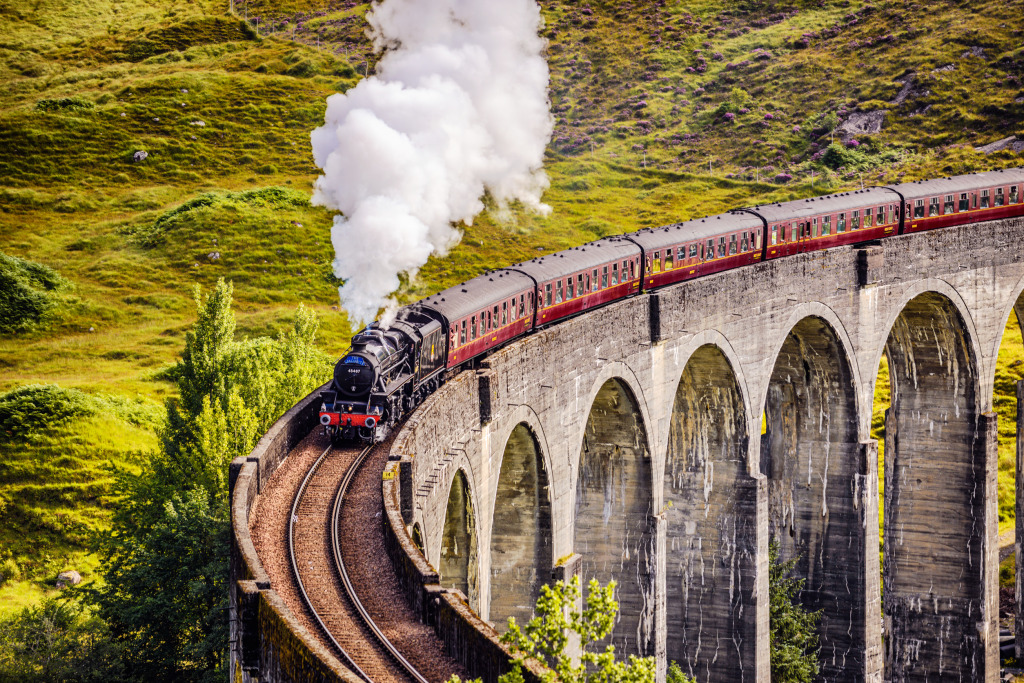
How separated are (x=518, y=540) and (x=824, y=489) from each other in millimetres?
15839

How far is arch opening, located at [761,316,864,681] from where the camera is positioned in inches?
1586

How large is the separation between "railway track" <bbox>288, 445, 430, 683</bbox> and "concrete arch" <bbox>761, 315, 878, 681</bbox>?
21.8 m

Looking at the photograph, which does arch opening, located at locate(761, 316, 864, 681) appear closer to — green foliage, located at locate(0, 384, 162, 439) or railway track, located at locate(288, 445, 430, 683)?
railway track, located at locate(288, 445, 430, 683)

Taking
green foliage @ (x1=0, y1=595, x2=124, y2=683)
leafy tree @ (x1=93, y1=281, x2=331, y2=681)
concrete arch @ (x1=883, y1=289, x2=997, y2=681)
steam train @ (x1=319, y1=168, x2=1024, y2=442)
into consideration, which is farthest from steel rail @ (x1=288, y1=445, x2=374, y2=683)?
concrete arch @ (x1=883, y1=289, x2=997, y2=681)

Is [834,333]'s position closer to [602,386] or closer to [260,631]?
[602,386]

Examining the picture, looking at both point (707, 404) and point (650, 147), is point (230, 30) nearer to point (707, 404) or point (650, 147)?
point (650, 147)

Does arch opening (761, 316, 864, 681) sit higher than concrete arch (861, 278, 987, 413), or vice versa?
concrete arch (861, 278, 987, 413)

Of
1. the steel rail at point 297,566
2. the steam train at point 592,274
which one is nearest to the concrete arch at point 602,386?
the steam train at point 592,274

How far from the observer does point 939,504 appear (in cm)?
4447

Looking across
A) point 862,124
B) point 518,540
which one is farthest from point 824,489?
point 862,124

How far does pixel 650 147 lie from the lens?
94.6m

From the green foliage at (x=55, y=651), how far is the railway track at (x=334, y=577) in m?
11.3

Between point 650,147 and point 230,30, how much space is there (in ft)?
138

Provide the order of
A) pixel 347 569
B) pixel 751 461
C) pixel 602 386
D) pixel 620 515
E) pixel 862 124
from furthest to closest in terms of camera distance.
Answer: pixel 862 124 < pixel 751 461 < pixel 620 515 < pixel 602 386 < pixel 347 569
